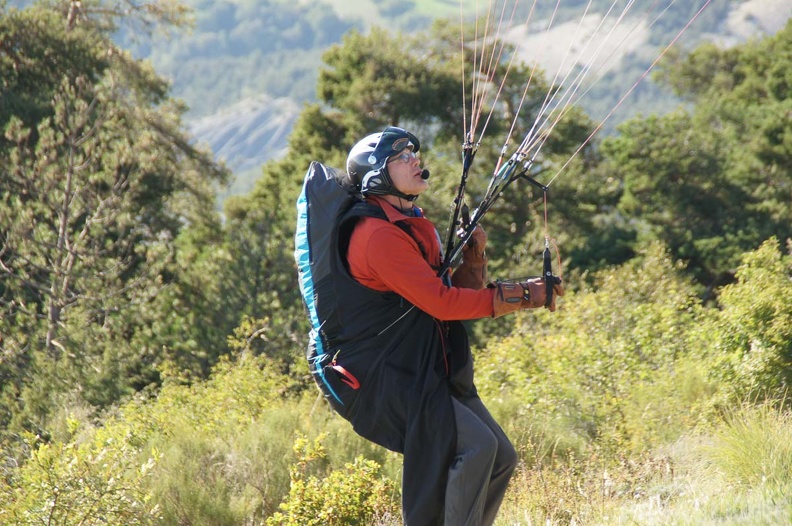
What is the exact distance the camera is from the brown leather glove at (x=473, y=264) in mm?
3791

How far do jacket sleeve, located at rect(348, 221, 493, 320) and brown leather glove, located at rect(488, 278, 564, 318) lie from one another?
0.12 feet

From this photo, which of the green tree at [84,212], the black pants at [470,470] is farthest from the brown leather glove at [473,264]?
the green tree at [84,212]

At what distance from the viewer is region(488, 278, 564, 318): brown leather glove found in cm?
337

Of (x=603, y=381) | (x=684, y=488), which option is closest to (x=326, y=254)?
(x=684, y=488)

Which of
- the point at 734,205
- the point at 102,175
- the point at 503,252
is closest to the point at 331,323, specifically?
the point at 102,175

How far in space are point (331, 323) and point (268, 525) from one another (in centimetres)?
160

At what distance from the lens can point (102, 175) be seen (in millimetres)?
18188

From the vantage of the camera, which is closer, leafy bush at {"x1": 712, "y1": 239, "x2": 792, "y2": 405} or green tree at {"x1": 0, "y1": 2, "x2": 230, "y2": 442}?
leafy bush at {"x1": 712, "y1": 239, "x2": 792, "y2": 405}

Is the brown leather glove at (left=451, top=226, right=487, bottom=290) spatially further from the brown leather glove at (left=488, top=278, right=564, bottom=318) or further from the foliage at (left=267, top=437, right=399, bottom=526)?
the foliage at (left=267, top=437, right=399, bottom=526)

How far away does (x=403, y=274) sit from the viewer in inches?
132

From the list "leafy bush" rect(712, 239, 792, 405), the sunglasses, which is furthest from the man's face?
"leafy bush" rect(712, 239, 792, 405)

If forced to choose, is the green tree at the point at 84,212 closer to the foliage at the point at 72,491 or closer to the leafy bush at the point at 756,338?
the foliage at the point at 72,491

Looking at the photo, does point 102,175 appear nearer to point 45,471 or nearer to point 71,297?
point 71,297

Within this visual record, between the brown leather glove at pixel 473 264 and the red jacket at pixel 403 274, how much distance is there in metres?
0.37
